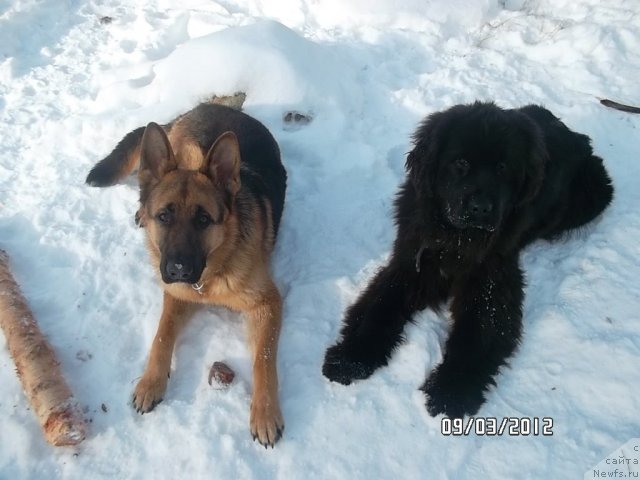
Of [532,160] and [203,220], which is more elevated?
[532,160]

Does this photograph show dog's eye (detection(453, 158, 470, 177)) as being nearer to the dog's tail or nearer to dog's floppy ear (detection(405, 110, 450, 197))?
dog's floppy ear (detection(405, 110, 450, 197))

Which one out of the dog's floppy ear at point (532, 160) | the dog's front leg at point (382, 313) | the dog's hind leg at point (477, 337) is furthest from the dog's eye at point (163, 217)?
the dog's floppy ear at point (532, 160)

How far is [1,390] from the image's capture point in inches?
132

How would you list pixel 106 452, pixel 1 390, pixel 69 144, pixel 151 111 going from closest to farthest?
pixel 106 452 < pixel 1 390 < pixel 69 144 < pixel 151 111

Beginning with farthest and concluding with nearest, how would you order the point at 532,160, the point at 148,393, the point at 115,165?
the point at 115,165
the point at 532,160
the point at 148,393

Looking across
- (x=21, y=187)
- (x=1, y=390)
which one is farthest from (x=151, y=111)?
(x=1, y=390)

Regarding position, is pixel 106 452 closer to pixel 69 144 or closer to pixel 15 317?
pixel 15 317

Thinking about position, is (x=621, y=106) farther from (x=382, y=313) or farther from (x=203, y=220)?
(x=203, y=220)

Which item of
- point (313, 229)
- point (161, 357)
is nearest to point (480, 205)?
point (313, 229)

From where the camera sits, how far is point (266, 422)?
316cm

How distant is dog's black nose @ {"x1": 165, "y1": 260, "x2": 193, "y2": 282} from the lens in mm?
3186

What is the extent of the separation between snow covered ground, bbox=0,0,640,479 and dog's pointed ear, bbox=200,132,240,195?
1.09m

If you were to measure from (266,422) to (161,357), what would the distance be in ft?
2.86

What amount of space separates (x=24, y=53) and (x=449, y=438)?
22.5 feet
